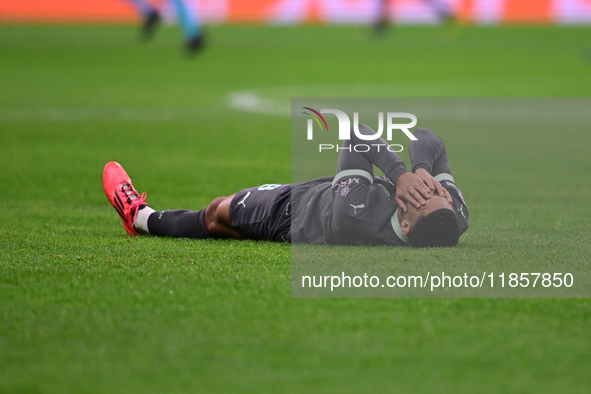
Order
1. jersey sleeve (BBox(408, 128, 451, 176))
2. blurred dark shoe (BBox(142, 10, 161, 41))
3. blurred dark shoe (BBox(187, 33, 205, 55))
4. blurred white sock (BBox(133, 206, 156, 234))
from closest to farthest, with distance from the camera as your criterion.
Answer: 1. jersey sleeve (BBox(408, 128, 451, 176))
2. blurred white sock (BBox(133, 206, 156, 234))
3. blurred dark shoe (BBox(187, 33, 205, 55))
4. blurred dark shoe (BBox(142, 10, 161, 41))

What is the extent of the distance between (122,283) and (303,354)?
983mm

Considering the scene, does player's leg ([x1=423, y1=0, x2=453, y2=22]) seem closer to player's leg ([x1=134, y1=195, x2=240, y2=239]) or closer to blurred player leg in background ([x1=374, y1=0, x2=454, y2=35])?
blurred player leg in background ([x1=374, y1=0, x2=454, y2=35])

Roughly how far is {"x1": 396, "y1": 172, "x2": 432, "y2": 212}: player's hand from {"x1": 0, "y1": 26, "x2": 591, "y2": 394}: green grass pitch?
229 mm

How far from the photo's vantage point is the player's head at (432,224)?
11.0 feet

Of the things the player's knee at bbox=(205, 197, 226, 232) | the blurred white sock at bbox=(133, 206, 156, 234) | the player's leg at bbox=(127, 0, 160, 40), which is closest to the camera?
the player's knee at bbox=(205, 197, 226, 232)

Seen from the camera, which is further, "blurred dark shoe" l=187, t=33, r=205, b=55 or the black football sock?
"blurred dark shoe" l=187, t=33, r=205, b=55

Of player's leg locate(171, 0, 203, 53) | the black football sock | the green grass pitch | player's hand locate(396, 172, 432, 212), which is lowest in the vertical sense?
the green grass pitch

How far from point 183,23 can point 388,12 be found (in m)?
5.98

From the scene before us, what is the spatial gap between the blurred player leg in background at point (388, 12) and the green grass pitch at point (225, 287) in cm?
1213

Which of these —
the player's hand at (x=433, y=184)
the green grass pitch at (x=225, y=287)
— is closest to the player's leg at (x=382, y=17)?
the green grass pitch at (x=225, y=287)

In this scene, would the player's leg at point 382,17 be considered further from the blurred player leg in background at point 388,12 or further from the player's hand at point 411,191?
the player's hand at point 411,191

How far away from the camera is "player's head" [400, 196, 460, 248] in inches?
132

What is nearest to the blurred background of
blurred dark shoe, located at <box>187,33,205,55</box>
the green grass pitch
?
blurred dark shoe, located at <box>187,33,205,55</box>

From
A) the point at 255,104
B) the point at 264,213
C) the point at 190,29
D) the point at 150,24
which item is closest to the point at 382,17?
the point at 190,29
